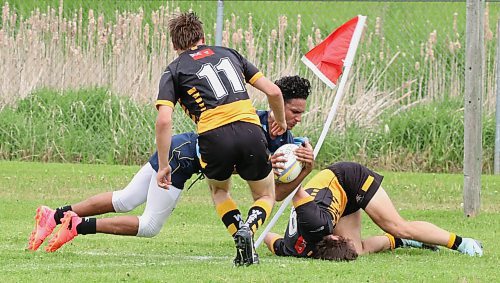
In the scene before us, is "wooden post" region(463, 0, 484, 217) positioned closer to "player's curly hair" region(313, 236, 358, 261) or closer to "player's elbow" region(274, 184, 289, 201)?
"player's curly hair" region(313, 236, 358, 261)

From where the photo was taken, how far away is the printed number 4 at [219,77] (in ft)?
25.8

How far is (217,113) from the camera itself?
Result: 308 inches

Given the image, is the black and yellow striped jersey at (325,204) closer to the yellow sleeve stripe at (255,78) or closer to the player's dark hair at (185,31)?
the yellow sleeve stripe at (255,78)

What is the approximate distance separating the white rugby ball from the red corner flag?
3.95 ft

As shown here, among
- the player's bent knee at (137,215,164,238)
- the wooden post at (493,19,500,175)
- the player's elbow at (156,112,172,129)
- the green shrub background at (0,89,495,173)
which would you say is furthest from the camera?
the green shrub background at (0,89,495,173)

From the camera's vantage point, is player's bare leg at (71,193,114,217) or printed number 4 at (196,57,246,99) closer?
printed number 4 at (196,57,246,99)

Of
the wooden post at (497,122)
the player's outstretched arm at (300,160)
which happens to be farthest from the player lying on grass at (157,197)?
the wooden post at (497,122)

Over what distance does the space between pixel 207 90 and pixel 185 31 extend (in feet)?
1.56

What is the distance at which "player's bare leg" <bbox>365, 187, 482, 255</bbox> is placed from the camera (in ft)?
29.5

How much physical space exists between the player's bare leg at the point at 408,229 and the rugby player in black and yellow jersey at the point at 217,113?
1.22 m

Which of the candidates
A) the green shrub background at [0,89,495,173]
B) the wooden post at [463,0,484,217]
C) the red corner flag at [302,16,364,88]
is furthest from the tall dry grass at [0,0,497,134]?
the red corner flag at [302,16,364,88]

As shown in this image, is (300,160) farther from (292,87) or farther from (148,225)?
(148,225)

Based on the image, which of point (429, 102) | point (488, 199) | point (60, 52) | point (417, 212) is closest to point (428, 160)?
point (429, 102)

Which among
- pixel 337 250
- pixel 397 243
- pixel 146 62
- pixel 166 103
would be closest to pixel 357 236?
pixel 397 243
